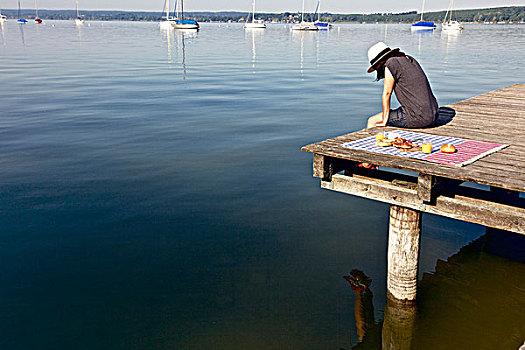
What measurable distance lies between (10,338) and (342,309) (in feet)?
15.4

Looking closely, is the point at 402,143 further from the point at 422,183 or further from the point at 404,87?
the point at 404,87

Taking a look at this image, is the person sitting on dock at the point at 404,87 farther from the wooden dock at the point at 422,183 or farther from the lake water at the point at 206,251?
the lake water at the point at 206,251

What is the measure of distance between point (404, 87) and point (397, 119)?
537 millimetres

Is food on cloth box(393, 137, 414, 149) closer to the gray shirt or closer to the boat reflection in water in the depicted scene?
the gray shirt

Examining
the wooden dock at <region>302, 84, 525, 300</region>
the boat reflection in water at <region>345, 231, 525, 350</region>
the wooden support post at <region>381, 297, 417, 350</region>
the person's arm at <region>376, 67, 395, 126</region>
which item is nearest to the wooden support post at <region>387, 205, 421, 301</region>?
the wooden dock at <region>302, 84, 525, 300</region>

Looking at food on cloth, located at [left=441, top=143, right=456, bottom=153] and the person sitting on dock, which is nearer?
food on cloth, located at [left=441, top=143, right=456, bottom=153]

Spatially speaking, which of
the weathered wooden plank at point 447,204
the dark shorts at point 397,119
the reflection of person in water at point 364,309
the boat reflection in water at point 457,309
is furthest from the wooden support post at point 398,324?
the dark shorts at point 397,119

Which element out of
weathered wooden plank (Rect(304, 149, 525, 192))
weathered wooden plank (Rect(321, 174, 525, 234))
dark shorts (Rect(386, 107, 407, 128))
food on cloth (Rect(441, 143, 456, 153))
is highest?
dark shorts (Rect(386, 107, 407, 128))

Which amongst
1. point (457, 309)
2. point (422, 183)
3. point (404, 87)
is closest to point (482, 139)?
point (404, 87)

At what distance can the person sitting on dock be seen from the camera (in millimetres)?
7637

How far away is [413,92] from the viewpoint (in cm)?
781

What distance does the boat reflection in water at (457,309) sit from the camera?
6609 millimetres

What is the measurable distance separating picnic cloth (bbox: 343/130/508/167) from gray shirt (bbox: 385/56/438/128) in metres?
0.37

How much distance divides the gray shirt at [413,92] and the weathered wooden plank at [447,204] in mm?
1937
